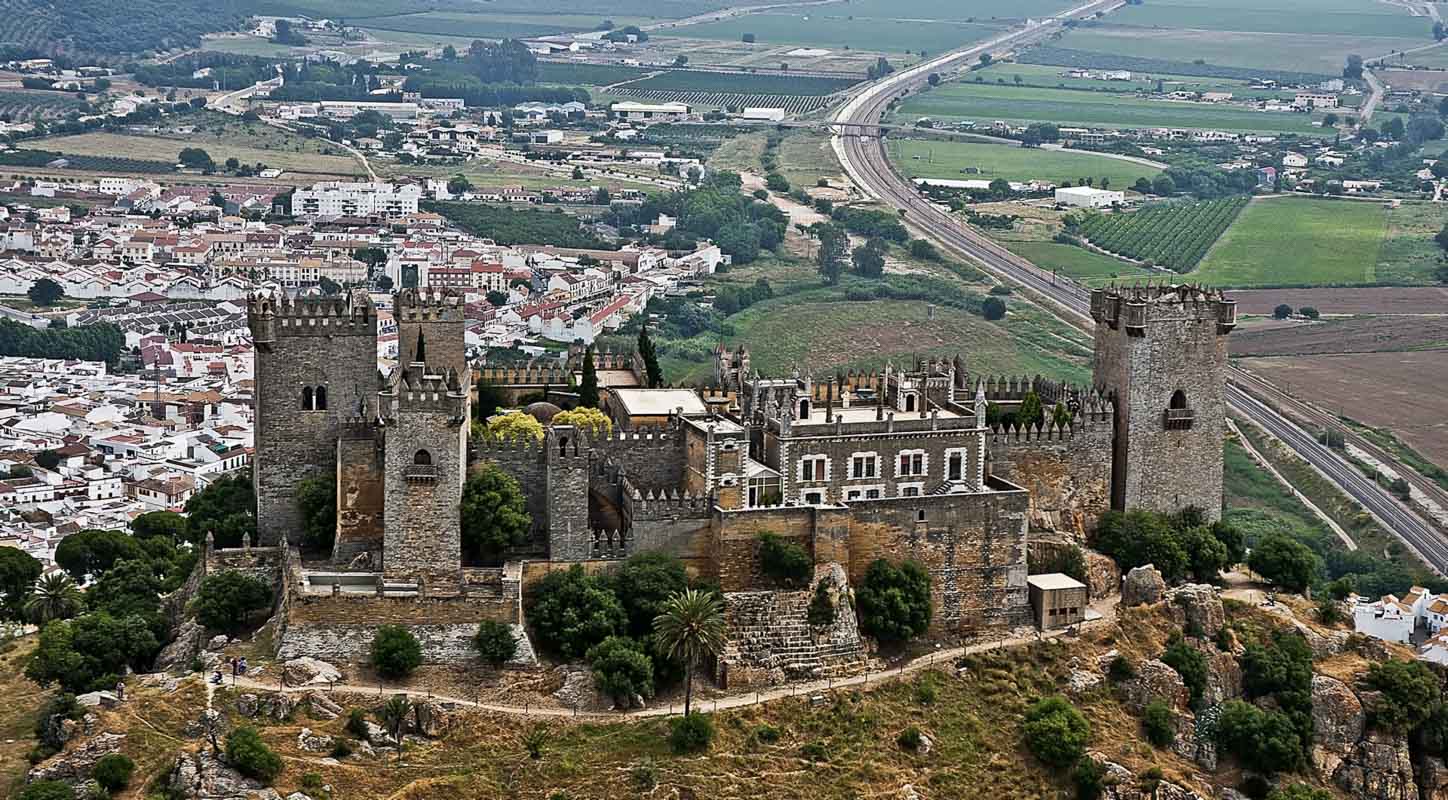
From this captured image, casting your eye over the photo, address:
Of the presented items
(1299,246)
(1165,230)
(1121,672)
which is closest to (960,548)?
(1121,672)

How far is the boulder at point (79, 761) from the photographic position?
51.2 m

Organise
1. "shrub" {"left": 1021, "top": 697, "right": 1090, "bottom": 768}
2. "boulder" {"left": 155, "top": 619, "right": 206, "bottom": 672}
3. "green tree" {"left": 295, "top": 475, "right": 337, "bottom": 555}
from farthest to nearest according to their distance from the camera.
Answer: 1. "green tree" {"left": 295, "top": 475, "right": 337, "bottom": 555}
2. "shrub" {"left": 1021, "top": 697, "right": 1090, "bottom": 768}
3. "boulder" {"left": 155, "top": 619, "right": 206, "bottom": 672}

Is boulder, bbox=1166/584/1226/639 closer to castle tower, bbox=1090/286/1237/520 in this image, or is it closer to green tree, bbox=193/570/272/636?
castle tower, bbox=1090/286/1237/520

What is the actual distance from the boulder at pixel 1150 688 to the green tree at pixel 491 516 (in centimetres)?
1600

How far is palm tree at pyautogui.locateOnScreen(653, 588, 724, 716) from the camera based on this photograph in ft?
177

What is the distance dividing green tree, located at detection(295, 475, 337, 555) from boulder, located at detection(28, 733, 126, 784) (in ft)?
28.7

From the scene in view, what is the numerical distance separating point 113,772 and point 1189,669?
2720cm

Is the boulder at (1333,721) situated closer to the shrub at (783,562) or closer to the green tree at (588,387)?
the shrub at (783,562)

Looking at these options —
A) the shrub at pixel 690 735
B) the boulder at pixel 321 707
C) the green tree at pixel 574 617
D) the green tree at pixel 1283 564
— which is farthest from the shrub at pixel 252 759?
the green tree at pixel 1283 564

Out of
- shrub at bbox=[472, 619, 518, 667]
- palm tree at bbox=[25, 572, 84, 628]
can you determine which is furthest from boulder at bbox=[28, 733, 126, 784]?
palm tree at bbox=[25, 572, 84, 628]

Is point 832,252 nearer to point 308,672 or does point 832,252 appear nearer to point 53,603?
point 53,603

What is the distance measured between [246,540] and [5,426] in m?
54.6

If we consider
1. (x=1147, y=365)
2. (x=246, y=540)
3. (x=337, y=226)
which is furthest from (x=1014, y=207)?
(x=246, y=540)

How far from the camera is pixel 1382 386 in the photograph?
5079 inches
